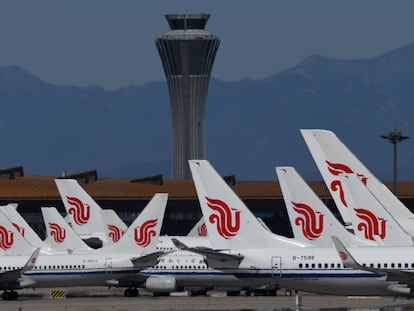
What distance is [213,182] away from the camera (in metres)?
77.7

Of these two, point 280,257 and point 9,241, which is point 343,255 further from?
point 9,241

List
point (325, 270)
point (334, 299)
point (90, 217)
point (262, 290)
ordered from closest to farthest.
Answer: point (325, 270) → point (334, 299) → point (262, 290) → point (90, 217)

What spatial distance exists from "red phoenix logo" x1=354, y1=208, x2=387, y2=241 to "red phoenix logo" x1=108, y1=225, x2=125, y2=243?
1415 inches

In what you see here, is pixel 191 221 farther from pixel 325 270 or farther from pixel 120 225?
pixel 325 270

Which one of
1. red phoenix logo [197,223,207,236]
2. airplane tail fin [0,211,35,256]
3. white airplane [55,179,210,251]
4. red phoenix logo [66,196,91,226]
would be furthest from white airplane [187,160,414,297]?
red phoenix logo [197,223,207,236]

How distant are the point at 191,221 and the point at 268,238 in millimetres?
110478

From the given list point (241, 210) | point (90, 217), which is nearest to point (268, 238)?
point (241, 210)

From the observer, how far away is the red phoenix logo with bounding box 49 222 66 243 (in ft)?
365

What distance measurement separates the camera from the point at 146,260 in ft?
314

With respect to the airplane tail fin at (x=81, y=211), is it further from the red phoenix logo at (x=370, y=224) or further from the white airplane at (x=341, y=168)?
the red phoenix logo at (x=370, y=224)

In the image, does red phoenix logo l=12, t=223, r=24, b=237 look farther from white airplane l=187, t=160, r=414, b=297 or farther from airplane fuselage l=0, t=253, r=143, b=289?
white airplane l=187, t=160, r=414, b=297

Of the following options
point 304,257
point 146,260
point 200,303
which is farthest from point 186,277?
point 304,257

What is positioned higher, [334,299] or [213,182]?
[213,182]

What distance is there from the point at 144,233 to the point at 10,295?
8.92 meters
